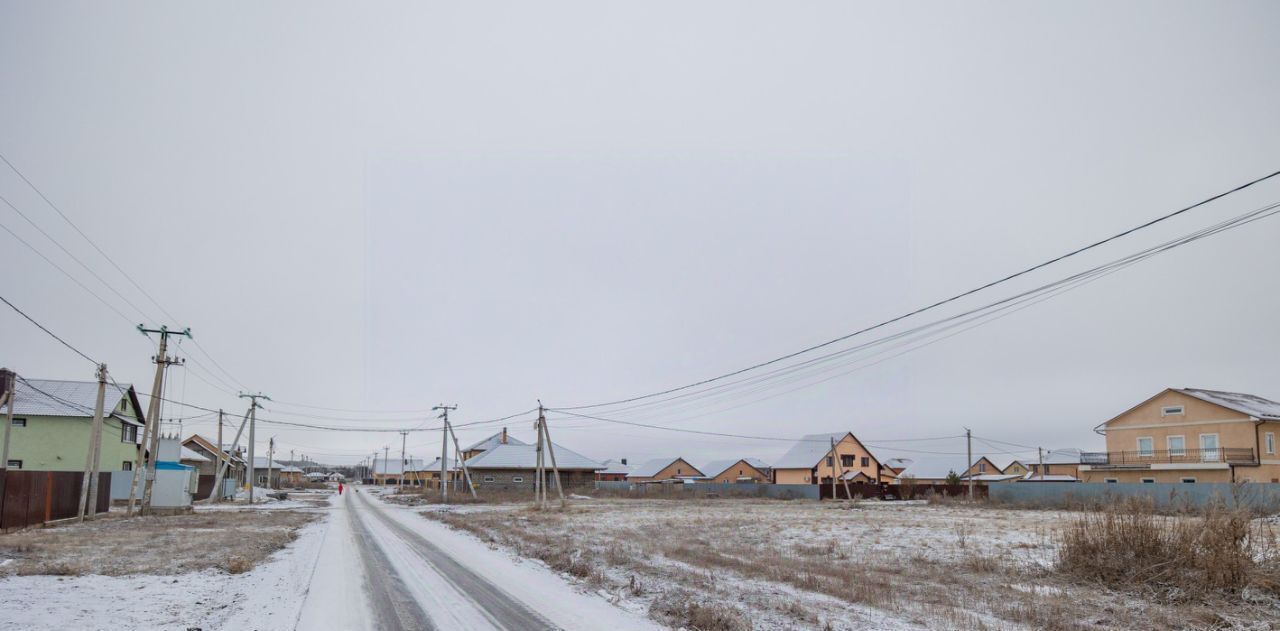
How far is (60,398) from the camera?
155ft

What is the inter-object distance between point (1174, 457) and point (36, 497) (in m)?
62.3

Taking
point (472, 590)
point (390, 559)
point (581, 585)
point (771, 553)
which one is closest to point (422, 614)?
point (472, 590)

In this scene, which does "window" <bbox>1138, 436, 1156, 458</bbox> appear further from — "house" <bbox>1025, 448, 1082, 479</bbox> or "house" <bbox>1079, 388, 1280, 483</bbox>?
"house" <bbox>1025, 448, 1082, 479</bbox>

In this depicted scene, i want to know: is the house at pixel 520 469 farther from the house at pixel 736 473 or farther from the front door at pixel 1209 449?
the front door at pixel 1209 449

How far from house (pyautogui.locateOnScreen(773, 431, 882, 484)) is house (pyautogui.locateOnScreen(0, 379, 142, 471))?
61.6 m

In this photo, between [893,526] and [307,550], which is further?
[893,526]

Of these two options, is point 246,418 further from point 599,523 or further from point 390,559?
point 390,559

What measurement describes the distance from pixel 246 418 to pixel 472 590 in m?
56.1

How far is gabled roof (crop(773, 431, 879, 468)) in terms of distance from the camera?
81188 mm

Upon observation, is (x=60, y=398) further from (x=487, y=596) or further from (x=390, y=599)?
(x=487, y=596)

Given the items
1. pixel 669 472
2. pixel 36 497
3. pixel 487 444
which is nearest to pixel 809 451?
pixel 669 472

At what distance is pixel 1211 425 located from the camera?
48.2m

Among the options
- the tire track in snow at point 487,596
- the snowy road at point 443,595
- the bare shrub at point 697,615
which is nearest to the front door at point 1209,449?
the snowy road at point 443,595

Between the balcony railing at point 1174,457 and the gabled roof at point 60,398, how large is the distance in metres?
66.8
